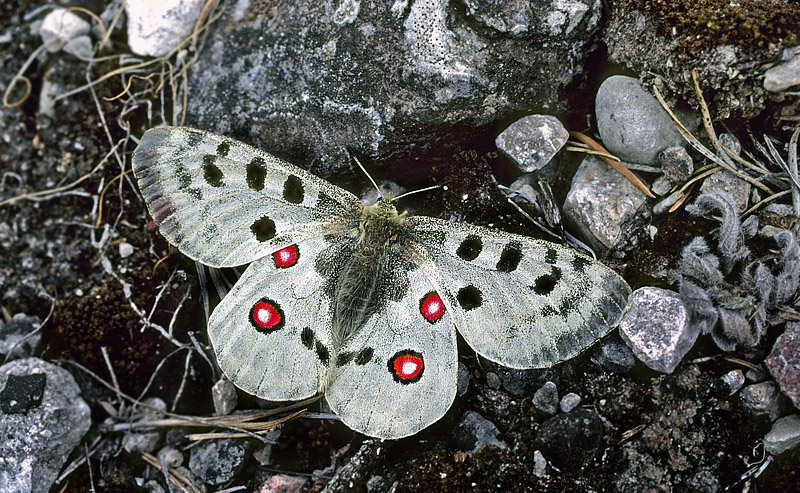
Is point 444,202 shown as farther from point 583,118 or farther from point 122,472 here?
point 122,472

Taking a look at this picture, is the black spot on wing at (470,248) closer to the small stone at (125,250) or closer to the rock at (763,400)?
the rock at (763,400)

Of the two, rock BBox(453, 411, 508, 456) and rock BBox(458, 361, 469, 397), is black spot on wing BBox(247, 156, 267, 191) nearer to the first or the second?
rock BBox(458, 361, 469, 397)

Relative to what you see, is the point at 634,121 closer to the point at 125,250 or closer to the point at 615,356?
the point at 615,356

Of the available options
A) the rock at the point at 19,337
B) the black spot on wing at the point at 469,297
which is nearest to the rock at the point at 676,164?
the black spot on wing at the point at 469,297

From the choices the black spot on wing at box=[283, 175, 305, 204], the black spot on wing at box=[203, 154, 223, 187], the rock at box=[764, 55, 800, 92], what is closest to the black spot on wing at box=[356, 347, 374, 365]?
the black spot on wing at box=[283, 175, 305, 204]

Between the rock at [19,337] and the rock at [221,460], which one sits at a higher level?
the rock at [19,337]

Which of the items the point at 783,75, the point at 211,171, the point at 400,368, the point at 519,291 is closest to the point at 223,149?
the point at 211,171
